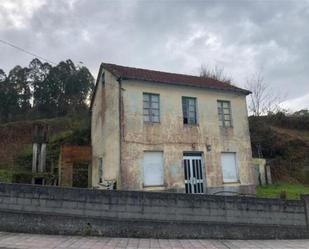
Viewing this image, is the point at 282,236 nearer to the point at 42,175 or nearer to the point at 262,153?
the point at 42,175

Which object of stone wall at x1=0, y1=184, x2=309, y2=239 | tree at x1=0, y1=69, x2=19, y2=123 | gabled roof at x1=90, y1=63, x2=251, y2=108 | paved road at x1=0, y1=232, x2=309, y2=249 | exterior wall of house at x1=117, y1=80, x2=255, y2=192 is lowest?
paved road at x1=0, y1=232, x2=309, y2=249

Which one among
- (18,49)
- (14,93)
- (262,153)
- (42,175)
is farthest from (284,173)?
(14,93)

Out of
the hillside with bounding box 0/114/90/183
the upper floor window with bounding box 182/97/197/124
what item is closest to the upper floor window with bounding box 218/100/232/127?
the upper floor window with bounding box 182/97/197/124

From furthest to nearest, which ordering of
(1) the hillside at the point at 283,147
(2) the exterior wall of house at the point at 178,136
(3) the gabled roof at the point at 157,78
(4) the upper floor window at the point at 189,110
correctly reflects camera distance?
(1) the hillside at the point at 283,147, (4) the upper floor window at the point at 189,110, (3) the gabled roof at the point at 157,78, (2) the exterior wall of house at the point at 178,136

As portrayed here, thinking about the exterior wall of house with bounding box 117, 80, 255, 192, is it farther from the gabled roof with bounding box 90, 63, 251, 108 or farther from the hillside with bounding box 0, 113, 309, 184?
the hillside with bounding box 0, 113, 309, 184

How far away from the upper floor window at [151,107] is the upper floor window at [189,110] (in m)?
1.60

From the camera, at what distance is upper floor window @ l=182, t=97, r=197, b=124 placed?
1484cm

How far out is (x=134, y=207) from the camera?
24.8 ft

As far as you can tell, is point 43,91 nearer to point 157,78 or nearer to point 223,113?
point 157,78

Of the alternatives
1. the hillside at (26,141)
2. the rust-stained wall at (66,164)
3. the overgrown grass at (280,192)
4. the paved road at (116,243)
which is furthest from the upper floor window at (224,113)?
the hillside at (26,141)

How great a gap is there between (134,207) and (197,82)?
1020cm

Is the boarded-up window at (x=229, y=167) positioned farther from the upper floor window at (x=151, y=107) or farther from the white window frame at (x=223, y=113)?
the upper floor window at (x=151, y=107)

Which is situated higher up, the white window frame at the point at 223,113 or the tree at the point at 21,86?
the tree at the point at 21,86

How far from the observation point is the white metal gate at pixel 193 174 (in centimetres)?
1393
